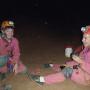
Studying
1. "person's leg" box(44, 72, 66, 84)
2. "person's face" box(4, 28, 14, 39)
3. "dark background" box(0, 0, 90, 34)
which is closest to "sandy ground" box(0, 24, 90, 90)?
"person's leg" box(44, 72, 66, 84)

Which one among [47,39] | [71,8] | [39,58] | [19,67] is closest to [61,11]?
[71,8]

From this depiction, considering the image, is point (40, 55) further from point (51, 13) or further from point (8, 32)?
point (51, 13)

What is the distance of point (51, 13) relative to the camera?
1180 centimetres

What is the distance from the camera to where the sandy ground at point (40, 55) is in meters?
4.85

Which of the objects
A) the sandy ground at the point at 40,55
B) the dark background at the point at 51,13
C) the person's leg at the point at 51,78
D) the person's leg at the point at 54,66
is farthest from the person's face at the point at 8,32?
the dark background at the point at 51,13

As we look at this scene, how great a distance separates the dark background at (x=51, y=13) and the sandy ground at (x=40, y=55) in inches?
43.7

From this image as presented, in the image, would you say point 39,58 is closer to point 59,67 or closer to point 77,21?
point 59,67

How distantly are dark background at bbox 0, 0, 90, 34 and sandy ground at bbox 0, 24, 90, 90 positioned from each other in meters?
1.11

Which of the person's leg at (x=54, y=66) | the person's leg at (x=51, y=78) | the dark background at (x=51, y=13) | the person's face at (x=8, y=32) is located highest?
the dark background at (x=51, y=13)

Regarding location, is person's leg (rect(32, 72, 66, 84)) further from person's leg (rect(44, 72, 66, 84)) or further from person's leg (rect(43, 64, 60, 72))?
person's leg (rect(43, 64, 60, 72))

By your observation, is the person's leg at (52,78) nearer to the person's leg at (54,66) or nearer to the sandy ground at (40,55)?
the sandy ground at (40,55)

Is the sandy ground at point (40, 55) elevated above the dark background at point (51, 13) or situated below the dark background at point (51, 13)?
below

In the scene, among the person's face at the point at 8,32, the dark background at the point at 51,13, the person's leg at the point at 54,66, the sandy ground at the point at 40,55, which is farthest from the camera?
the dark background at the point at 51,13

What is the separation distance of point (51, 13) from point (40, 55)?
5593 mm
